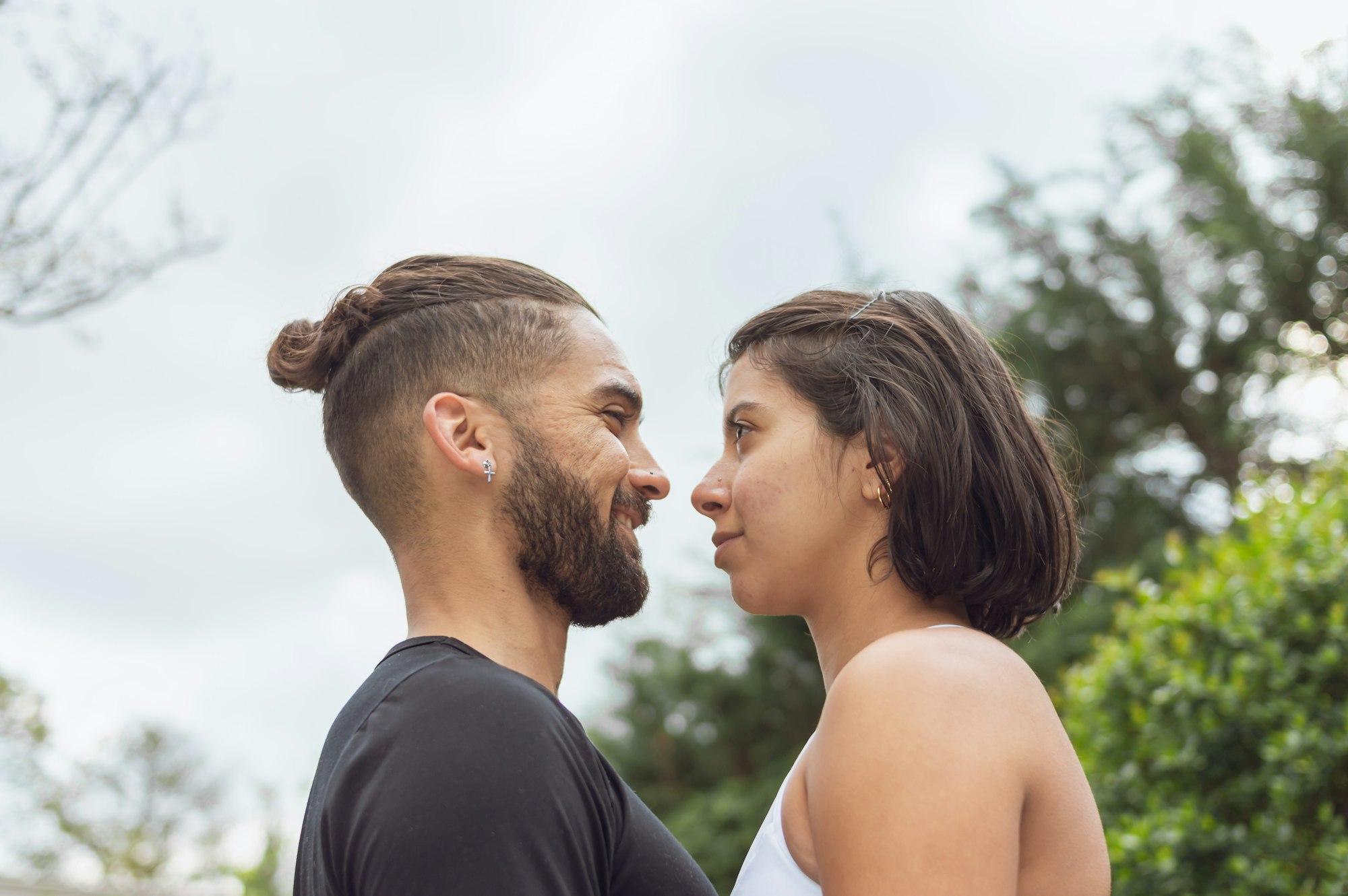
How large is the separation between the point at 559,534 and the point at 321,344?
0.71 meters

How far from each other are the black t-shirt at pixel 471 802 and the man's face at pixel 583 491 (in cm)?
32

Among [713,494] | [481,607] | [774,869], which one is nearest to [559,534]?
[481,607]

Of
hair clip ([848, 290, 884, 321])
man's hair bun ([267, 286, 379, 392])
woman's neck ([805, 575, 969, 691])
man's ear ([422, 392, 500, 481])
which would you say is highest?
man's hair bun ([267, 286, 379, 392])

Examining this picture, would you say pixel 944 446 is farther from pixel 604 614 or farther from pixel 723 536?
pixel 604 614

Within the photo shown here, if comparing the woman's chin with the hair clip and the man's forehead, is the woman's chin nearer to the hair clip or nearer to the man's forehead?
the man's forehead

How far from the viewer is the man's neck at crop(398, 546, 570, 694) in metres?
2.34

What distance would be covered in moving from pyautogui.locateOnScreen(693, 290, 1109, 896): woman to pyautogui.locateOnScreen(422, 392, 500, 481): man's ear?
1.48ft

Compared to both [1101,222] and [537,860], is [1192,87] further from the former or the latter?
[537,860]

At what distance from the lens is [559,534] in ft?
7.91

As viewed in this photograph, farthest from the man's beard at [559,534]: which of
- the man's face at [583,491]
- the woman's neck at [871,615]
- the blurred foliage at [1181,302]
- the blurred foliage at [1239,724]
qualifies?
the blurred foliage at [1181,302]

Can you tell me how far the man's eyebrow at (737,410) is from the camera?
8.18 feet

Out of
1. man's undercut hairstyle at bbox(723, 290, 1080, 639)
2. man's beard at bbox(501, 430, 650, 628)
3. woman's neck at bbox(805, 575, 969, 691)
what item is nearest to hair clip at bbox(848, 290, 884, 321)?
man's undercut hairstyle at bbox(723, 290, 1080, 639)

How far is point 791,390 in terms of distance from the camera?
247 cm

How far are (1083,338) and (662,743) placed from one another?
23.0 ft
